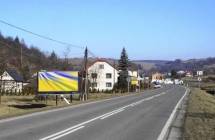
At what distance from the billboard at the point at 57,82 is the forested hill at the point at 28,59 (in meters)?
65.6

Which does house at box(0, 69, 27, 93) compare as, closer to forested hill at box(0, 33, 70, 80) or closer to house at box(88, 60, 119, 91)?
forested hill at box(0, 33, 70, 80)

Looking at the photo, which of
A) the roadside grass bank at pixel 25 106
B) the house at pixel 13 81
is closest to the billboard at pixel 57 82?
the roadside grass bank at pixel 25 106

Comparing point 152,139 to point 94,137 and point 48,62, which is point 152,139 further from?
point 48,62

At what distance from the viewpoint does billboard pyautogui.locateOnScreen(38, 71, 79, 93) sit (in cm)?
4641

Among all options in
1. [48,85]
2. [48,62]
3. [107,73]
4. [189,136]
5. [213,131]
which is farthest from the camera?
[107,73]

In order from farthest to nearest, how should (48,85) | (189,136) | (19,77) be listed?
(19,77) → (48,85) → (189,136)

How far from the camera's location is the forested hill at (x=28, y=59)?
118375 millimetres

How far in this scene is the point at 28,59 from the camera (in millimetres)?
146250

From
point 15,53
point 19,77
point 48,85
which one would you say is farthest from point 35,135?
point 15,53

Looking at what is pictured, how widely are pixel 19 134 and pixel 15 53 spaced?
129803 mm

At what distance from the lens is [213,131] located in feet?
56.0

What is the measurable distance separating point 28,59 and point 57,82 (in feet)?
333

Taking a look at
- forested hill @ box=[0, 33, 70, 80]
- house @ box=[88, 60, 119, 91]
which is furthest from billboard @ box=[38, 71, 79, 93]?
house @ box=[88, 60, 119, 91]

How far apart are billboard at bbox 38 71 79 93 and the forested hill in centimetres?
6558
